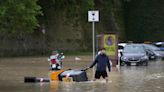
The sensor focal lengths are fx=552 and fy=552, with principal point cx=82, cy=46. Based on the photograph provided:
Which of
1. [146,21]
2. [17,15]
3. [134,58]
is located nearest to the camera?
[134,58]

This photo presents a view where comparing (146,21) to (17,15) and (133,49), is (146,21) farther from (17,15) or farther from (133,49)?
(133,49)

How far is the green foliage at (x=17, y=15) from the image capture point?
4325 cm

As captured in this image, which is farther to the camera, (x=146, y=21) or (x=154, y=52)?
(x=146, y=21)

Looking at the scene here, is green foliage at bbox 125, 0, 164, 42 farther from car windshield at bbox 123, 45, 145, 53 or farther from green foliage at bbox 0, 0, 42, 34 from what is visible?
car windshield at bbox 123, 45, 145, 53

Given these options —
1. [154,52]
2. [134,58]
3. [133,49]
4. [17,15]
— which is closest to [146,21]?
[154,52]

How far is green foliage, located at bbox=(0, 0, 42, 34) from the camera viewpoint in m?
43.3

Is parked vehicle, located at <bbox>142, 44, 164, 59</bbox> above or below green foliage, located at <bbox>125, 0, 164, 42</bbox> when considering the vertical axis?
below

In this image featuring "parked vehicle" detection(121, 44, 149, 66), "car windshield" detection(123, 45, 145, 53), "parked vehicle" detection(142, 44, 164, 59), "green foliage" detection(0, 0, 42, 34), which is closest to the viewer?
"parked vehicle" detection(121, 44, 149, 66)

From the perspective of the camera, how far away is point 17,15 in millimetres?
44312

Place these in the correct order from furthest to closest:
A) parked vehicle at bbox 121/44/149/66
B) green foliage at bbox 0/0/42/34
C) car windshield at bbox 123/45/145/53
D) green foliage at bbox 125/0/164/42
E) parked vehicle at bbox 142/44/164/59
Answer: green foliage at bbox 125/0/164/42 < parked vehicle at bbox 142/44/164/59 < green foliage at bbox 0/0/42/34 < car windshield at bbox 123/45/145/53 < parked vehicle at bbox 121/44/149/66

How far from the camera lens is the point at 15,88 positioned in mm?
19812

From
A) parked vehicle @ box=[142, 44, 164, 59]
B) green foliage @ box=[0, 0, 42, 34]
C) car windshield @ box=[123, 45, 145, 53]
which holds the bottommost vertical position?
parked vehicle @ box=[142, 44, 164, 59]

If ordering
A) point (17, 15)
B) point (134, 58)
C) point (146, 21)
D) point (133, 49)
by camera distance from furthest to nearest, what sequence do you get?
point (146, 21) < point (17, 15) < point (133, 49) < point (134, 58)

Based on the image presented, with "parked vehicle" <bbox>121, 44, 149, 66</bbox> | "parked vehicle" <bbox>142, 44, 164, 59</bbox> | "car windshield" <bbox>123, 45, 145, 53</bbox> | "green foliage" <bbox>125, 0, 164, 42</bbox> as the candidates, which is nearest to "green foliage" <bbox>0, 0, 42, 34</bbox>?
"car windshield" <bbox>123, 45, 145, 53</bbox>
